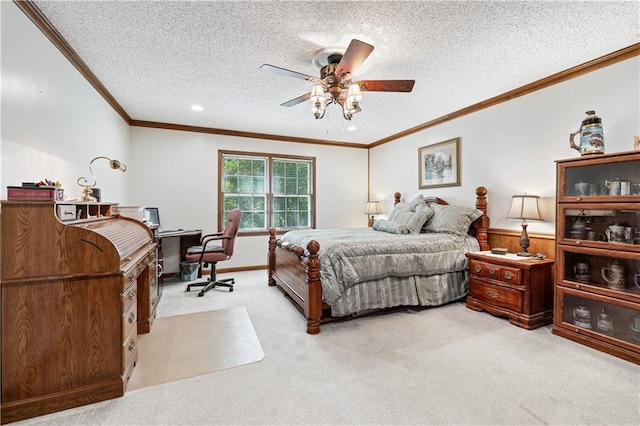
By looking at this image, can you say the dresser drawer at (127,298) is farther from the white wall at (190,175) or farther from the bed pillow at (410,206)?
the bed pillow at (410,206)

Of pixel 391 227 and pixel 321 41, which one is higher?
pixel 321 41

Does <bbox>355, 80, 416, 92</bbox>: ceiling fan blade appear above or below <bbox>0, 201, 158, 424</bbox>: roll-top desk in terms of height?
above

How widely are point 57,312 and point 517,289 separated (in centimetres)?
367

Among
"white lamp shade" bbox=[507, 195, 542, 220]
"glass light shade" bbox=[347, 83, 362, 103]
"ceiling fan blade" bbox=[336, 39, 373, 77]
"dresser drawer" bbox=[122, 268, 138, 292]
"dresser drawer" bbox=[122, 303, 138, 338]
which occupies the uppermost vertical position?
"ceiling fan blade" bbox=[336, 39, 373, 77]

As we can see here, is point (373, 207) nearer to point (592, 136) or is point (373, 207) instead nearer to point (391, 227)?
point (391, 227)

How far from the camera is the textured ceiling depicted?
196 centimetres

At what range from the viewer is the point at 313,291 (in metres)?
Result: 2.71

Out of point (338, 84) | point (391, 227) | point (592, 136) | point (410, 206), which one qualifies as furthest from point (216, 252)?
point (592, 136)

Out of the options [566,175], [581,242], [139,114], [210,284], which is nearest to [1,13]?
[139,114]

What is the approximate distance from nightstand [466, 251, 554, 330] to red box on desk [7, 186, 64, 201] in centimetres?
372

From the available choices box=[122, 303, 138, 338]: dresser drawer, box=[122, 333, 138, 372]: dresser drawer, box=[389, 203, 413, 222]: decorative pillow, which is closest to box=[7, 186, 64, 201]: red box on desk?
box=[122, 303, 138, 338]: dresser drawer

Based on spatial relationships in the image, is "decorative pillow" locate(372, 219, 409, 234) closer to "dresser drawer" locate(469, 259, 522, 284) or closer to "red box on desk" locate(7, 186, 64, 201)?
"dresser drawer" locate(469, 259, 522, 284)

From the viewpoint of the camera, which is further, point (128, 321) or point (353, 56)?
point (353, 56)

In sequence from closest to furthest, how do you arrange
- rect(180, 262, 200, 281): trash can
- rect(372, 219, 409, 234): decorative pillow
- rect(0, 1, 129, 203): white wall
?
rect(0, 1, 129, 203): white wall
rect(372, 219, 409, 234): decorative pillow
rect(180, 262, 200, 281): trash can
